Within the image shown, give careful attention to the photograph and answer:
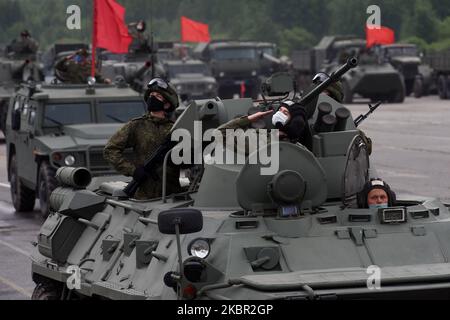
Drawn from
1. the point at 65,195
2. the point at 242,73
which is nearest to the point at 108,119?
the point at 65,195

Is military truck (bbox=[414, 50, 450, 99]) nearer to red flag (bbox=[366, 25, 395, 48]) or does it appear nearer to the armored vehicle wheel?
the armored vehicle wheel

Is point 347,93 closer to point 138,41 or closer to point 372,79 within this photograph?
point 372,79

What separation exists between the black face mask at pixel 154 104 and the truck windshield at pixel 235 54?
42762 mm

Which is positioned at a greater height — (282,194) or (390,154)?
(282,194)

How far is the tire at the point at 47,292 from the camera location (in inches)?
458

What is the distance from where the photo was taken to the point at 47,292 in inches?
462

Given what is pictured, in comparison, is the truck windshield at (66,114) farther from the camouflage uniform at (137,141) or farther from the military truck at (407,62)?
the military truck at (407,62)

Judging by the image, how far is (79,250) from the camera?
38.0 feet

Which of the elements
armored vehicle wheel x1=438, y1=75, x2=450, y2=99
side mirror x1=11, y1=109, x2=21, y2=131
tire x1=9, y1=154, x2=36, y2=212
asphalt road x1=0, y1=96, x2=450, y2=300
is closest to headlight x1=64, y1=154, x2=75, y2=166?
asphalt road x1=0, y1=96, x2=450, y2=300

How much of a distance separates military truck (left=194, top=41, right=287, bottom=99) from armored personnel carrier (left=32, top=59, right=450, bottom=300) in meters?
43.2

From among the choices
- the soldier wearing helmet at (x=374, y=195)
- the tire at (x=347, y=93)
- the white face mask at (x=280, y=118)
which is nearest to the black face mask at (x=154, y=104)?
the white face mask at (x=280, y=118)

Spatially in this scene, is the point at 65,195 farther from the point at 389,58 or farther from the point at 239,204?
the point at 389,58

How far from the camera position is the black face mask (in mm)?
12258
